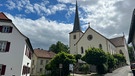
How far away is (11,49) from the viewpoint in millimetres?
19906

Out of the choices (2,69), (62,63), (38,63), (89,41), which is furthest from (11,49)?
(89,41)

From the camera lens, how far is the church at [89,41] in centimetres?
4897

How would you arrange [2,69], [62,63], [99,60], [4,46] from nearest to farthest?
[2,69]
[4,46]
[62,63]
[99,60]

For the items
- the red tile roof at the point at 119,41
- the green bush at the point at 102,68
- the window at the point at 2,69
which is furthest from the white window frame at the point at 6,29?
the red tile roof at the point at 119,41

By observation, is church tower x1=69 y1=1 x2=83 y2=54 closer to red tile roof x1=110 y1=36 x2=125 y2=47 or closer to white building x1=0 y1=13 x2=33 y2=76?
red tile roof x1=110 y1=36 x2=125 y2=47

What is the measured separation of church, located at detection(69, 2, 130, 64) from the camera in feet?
161

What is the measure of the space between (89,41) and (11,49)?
1408 inches

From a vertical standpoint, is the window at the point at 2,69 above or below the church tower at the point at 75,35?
below

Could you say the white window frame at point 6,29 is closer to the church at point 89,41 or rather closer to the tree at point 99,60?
the tree at point 99,60

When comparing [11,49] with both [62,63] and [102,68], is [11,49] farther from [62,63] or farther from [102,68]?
[102,68]

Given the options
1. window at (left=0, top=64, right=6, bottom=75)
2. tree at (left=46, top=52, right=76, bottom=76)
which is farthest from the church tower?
window at (left=0, top=64, right=6, bottom=75)

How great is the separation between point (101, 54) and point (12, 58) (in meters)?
18.5

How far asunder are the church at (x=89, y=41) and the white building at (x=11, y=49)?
33389 mm

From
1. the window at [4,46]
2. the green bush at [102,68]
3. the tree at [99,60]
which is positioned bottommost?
the green bush at [102,68]
